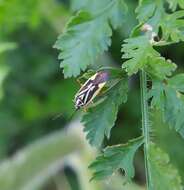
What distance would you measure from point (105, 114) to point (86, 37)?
12.4 inches

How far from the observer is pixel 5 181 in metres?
3.35

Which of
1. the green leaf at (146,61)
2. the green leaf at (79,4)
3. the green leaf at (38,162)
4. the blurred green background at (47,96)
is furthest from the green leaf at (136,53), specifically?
the blurred green background at (47,96)

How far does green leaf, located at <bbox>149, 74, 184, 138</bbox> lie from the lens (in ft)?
5.27

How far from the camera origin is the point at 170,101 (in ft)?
5.41

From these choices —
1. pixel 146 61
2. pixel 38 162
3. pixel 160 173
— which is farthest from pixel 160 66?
pixel 38 162

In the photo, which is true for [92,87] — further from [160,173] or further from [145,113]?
[160,173]

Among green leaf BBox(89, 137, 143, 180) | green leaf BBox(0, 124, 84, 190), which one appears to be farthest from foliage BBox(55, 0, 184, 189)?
green leaf BBox(0, 124, 84, 190)

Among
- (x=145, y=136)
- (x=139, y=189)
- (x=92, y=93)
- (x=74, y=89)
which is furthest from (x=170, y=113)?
(x=74, y=89)

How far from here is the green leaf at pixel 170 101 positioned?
1.61 m

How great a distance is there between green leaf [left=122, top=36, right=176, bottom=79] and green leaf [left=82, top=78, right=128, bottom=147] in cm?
9

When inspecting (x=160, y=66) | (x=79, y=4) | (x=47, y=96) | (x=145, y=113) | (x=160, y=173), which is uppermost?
(x=79, y=4)

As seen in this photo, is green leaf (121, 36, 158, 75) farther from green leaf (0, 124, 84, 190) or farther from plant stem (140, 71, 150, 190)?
green leaf (0, 124, 84, 190)

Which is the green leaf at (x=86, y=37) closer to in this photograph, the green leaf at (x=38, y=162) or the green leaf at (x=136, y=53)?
the green leaf at (x=136, y=53)

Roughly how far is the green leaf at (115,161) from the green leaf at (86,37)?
10.6 inches
